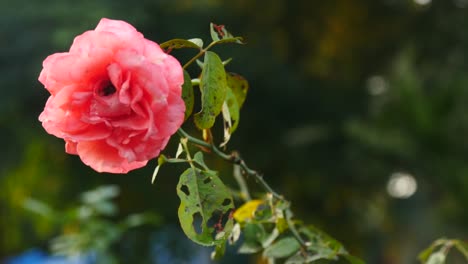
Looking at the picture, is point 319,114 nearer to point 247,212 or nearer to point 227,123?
point 247,212

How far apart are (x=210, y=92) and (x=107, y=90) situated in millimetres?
89

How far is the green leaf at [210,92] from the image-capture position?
0.65 m

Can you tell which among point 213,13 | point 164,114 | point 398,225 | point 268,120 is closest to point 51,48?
point 213,13

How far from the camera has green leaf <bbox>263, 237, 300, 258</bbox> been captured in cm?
81

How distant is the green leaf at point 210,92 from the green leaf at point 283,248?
7.9 inches

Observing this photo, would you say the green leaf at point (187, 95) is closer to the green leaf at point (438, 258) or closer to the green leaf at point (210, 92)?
the green leaf at point (210, 92)

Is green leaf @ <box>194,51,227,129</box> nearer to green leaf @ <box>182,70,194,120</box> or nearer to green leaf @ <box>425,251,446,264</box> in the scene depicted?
green leaf @ <box>182,70,194,120</box>

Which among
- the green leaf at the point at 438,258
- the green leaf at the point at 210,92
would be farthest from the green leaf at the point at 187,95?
the green leaf at the point at 438,258

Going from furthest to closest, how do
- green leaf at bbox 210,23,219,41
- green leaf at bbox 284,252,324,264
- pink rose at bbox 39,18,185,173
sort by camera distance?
1. green leaf at bbox 284,252,324,264
2. green leaf at bbox 210,23,219,41
3. pink rose at bbox 39,18,185,173

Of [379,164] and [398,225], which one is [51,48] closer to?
[379,164]

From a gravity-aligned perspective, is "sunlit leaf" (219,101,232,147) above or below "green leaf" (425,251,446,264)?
above

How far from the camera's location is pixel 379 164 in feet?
16.5

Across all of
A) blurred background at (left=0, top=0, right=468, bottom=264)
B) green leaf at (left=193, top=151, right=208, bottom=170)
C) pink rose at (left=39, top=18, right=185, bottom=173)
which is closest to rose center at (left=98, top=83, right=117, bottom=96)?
pink rose at (left=39, top=18, right=185, bottom=173)

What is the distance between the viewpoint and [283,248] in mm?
811
